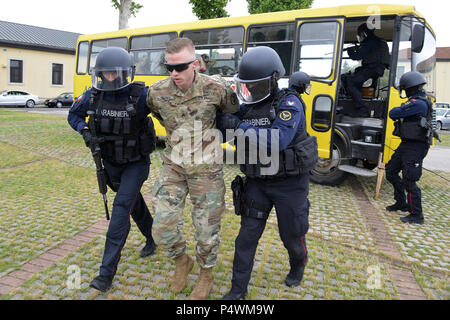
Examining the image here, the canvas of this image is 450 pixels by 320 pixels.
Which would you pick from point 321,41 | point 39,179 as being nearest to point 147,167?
point 39,179

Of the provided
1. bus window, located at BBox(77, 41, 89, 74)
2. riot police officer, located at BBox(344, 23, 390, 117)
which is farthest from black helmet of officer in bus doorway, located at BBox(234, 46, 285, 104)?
bus window, located at BBox(77, 41, 89, 74)

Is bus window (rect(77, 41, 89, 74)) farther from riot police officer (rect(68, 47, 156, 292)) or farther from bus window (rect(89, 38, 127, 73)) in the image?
riot police officer (rect(68, 47, 156, 292))

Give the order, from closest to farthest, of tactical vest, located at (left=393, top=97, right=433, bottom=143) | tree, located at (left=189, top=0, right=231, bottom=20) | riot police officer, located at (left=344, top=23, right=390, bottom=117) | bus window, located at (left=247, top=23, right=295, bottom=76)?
tactical vest, located at (left=393, top=97, right=433, bottom=143), riot police officer, located at (left=344, top=23, right=390, bottom=117), bus window, located at (left=247, top=23, right=295, bottom=76), tree, located at (left=189, top=0, right=231, bottom=20)

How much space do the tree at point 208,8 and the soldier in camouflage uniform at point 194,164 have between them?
14364mm

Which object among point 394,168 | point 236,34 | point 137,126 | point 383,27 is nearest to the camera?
point 137,126

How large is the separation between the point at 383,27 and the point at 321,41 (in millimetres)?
1545

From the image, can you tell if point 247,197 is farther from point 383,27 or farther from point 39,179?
point 383,27

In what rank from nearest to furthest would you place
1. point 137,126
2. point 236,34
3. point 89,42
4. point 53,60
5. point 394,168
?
1. point 137,126
2. point 394,168
3. point 236,34
4. point 89,42
5. point 53,60

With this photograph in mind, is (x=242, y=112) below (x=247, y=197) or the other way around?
the other way around

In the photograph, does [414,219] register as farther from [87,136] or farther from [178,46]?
[87,136]

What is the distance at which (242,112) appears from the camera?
2.63 metres

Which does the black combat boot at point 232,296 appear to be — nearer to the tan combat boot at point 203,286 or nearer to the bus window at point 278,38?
the tan combat boot at point 203,286

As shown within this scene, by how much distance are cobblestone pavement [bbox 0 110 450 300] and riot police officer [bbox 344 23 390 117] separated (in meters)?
1.94

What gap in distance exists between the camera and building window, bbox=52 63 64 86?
103 feet
